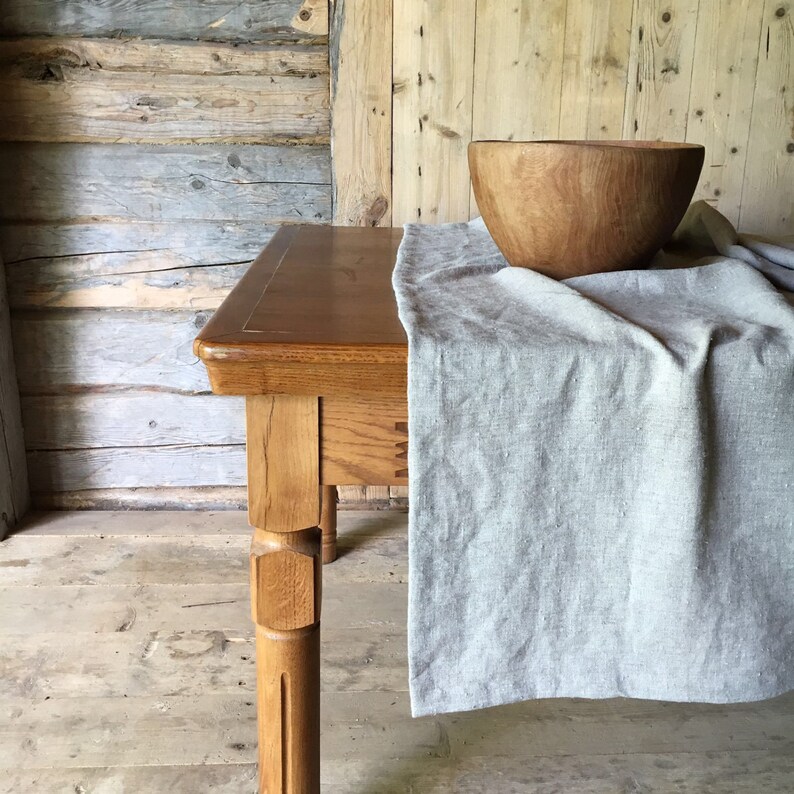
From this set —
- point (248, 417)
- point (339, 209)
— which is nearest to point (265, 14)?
point (339, 209)

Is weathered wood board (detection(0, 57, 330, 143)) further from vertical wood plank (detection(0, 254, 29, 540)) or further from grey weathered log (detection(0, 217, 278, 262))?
vertical wood plank (detection(0, 254, 29, 540))

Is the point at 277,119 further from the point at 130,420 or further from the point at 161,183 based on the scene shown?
the point at 130,420

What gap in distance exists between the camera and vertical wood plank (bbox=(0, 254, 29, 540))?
1585 millimetres

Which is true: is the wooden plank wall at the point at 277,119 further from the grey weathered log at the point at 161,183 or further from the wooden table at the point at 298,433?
the wooden table at the point at 298,433

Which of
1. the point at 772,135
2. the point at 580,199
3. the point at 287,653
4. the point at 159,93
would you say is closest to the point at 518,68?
the point at 772,135

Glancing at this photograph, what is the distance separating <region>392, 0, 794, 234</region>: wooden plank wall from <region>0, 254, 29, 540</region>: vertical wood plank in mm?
802

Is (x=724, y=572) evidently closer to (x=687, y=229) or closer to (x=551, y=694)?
(x=551, y=694)

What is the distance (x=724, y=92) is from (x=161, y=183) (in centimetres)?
107

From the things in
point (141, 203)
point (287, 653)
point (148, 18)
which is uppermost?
point (148, 18)

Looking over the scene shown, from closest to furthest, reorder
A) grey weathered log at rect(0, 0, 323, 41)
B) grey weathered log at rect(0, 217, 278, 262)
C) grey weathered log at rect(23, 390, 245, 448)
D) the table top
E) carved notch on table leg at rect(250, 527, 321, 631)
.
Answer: the table top, carved notch on table leg at rect(250, 527, 321, 631), grey weathered log at rect(0, 0, 323, 41), grey weathered log at rect(0, 217, 278, 262), grey weathered log at rect(23, 390, 245, 448)

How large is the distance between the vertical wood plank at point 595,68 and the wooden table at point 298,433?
82cm

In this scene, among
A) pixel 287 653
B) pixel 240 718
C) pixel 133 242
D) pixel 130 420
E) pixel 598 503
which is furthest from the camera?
pixel 130 420

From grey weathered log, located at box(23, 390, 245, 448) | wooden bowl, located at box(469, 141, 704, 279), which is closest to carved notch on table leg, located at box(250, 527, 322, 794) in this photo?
wooden bowl, located at box(469, 141, 704, 279)

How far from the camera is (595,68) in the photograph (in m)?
1.50
